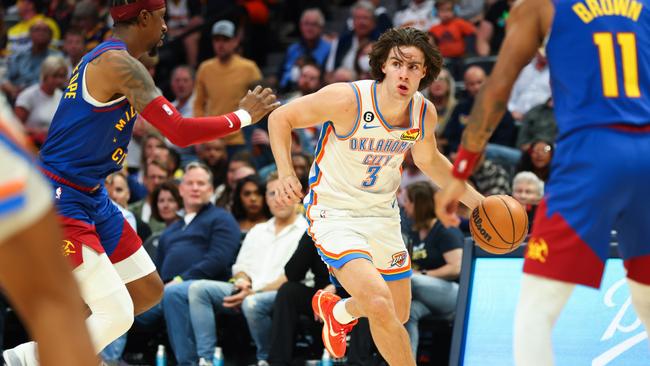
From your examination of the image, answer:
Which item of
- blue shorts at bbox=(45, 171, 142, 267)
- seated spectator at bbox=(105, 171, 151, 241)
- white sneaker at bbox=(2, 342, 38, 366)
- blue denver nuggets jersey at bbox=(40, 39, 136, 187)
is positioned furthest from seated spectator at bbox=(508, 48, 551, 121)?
white sneaker at bbox=(2, 342, 38, 366)

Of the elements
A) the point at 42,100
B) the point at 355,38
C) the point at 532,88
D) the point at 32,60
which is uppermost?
the point at 32,60

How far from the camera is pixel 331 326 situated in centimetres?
658

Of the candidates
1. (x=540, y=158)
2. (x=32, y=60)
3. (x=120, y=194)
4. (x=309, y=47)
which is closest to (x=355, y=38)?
(x=309, y=47)

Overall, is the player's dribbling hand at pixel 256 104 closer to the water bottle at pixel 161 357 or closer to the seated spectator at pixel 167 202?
the water bottle at pixel 161 357

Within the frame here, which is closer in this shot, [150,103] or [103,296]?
[150,103]

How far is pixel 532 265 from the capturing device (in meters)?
4.05

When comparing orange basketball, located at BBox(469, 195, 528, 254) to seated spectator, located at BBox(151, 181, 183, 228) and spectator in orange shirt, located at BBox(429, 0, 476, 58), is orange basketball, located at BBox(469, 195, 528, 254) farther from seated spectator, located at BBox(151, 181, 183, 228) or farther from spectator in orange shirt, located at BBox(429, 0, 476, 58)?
spectator in orange shirt, located at BBox(429, 0, 476, 58)

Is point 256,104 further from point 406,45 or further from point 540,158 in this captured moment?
point 540,158

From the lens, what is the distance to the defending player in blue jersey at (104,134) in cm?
536

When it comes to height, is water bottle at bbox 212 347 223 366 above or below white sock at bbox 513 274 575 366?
below

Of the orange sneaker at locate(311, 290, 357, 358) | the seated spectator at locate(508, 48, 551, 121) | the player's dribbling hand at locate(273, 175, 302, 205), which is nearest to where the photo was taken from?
the player's dribbling hand at locate(273, 175, 302, 205)

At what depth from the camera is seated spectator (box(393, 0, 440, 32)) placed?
1245 centimetres

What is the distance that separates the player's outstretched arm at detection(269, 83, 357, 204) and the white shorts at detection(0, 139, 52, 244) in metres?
2.92

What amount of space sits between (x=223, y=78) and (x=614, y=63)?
28.2 ft
